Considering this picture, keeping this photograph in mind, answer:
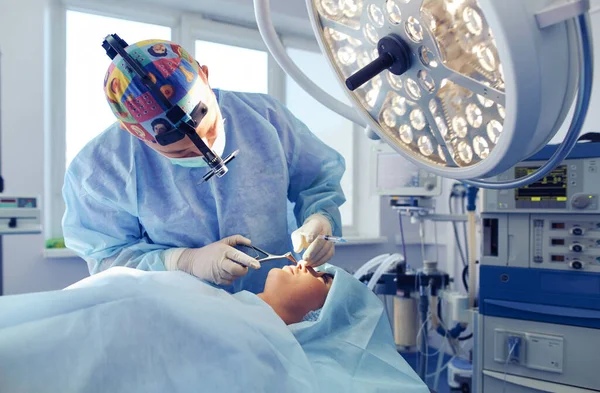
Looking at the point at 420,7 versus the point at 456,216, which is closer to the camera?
the point at 420,7

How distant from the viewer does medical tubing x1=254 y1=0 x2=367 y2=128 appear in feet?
2.28

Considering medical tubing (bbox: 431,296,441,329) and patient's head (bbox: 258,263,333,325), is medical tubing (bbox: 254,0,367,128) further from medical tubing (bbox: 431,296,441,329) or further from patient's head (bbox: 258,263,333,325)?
medical tubing (bbox: 431,296,441,329)

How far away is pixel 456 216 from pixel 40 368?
1.94m

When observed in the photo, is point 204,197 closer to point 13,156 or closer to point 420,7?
point 420,7

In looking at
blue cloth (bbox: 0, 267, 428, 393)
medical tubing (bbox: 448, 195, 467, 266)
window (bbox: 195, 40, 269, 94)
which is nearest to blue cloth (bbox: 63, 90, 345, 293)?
blue cloth (bbox: 0, 267, 428, 393)

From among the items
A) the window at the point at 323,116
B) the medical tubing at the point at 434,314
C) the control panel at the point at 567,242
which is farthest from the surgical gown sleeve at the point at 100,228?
the window at the point at 323,116

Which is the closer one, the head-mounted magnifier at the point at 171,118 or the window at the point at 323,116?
the head-mounted magnifier at the point at 171,118

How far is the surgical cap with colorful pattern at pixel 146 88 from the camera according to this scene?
108 cm

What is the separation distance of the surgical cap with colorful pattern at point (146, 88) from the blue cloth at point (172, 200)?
22cm

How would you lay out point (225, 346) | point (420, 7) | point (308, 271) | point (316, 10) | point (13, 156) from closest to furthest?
point (420, 7), point (316, 10), point (225, 346), point (308, 271), point (13, 156)

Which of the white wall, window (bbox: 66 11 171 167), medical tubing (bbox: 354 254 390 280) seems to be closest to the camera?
the white wall

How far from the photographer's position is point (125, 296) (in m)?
0.87

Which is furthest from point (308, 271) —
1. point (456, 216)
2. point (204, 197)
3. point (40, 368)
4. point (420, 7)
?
point (456, 216)

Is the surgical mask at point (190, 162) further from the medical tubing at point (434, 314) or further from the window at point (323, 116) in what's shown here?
the window at point (323, 116)
